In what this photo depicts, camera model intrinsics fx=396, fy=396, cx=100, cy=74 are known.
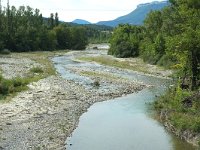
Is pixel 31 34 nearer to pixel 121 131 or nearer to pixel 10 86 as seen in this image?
pixel 10 86

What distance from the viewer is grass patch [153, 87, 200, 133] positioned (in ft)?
108

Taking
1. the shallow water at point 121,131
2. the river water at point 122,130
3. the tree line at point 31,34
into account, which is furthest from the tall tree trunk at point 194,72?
the tree line at point 31,34

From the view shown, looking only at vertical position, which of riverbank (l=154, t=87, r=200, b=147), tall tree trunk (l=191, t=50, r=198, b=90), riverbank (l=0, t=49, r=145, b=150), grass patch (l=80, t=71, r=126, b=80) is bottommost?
grass patch (l=80, t=71, r=126, b=80)

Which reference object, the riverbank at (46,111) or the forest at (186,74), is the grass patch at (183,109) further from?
the riverbank at (46,111)

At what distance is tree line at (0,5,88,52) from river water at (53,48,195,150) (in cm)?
9365

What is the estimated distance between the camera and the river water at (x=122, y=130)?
103 feet

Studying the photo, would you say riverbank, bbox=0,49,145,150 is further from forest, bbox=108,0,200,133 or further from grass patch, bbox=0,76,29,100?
forest, bbox=108,0,200,133

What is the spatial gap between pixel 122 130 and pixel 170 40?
A: 15.7 m

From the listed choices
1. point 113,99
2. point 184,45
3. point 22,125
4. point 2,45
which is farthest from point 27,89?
point 2,45

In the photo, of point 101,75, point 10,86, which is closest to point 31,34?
point 101,75

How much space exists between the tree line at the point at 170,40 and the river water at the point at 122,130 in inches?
270

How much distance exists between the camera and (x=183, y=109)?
1465 inches

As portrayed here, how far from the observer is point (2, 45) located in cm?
13575

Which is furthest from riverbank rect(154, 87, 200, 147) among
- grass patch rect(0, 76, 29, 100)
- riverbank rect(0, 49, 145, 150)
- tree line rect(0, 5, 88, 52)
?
tree line rect(0, 5, 88, 52)
